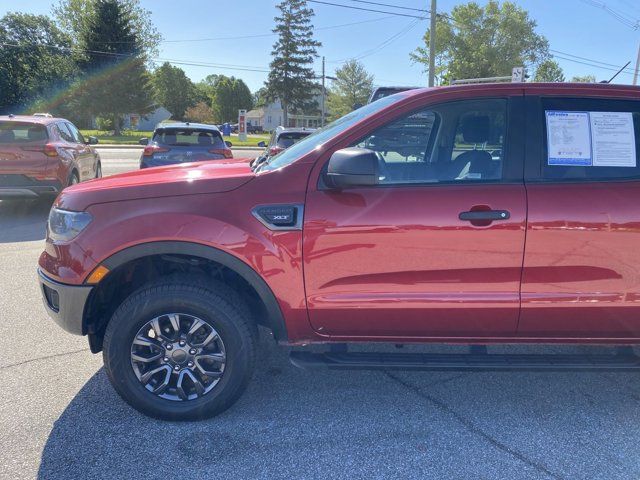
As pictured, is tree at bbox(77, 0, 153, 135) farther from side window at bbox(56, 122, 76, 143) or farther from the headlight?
the headlight

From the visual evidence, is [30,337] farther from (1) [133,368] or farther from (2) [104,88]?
(2) [104,88]

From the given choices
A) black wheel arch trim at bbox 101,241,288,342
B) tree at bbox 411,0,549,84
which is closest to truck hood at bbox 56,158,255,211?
black wheel arch trim at bbox 101,241,288,342

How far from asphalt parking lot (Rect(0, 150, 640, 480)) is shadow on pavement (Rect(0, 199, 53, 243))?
164 inches

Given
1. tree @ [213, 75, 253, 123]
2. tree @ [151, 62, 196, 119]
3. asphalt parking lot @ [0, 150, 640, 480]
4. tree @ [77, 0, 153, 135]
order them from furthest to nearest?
tree @ [213, 75, 253, 123] → tree @ [151, 62, 196, 119] → tree @ [77, 0, 153, 135] → asphalt parking lot @ [0, 150, 640, 480]

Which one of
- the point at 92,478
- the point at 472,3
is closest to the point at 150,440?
the point at 92,478

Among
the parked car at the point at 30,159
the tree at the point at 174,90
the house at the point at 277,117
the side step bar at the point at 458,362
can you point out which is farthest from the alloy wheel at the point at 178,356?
the tree at the point at 174,90

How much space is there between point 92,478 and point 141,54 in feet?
152

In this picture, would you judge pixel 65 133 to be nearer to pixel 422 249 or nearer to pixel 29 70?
pixel 422 249

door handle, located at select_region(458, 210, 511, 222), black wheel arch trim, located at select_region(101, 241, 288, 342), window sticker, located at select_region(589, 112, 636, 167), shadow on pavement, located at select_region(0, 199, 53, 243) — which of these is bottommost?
shadow on pavement, located at select_region(0, 199, 53, 243)

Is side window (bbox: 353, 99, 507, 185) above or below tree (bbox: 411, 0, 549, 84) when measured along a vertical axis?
below

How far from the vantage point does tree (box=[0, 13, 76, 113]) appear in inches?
1734

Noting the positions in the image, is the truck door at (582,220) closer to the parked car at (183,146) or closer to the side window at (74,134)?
the parked car at (183,146)

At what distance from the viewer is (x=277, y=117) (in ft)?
287

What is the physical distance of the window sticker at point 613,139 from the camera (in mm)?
2824
